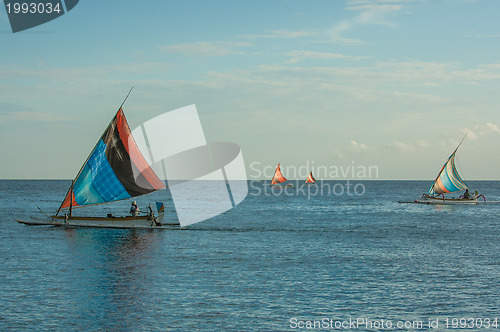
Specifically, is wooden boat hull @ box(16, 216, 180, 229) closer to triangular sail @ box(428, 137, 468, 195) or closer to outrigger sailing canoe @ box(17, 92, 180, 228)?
outrigger sailing canoe @ box(17, 92, 180, 228)

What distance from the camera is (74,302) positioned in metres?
28.4

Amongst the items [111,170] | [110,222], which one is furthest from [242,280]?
[111,170]

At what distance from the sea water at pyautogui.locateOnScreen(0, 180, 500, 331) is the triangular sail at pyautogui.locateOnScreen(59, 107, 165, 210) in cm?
422

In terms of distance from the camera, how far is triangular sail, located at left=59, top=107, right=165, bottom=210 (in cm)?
5688

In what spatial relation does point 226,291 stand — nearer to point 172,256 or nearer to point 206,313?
point 206,313

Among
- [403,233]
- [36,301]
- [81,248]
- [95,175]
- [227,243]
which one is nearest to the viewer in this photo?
[36,301]

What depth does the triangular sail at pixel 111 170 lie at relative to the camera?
56875 mm

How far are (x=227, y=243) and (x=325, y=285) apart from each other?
65.2ft

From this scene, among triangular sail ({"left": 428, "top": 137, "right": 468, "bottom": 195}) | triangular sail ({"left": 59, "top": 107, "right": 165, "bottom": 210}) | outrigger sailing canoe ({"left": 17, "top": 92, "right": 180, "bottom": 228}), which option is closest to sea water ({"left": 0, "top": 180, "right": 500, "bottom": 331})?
outrigger sailing canoe ({"left": 17, "top": 92, "right": 180, "bottom": 228})

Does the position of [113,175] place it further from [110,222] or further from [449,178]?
[449,178]

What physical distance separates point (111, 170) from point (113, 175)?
22.8 inches

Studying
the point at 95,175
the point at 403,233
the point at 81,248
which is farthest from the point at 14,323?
the point at 403,233

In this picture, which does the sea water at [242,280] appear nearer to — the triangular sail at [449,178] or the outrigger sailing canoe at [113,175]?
the outrigger sailing canoe at [113,175]

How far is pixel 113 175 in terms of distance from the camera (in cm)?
5725
